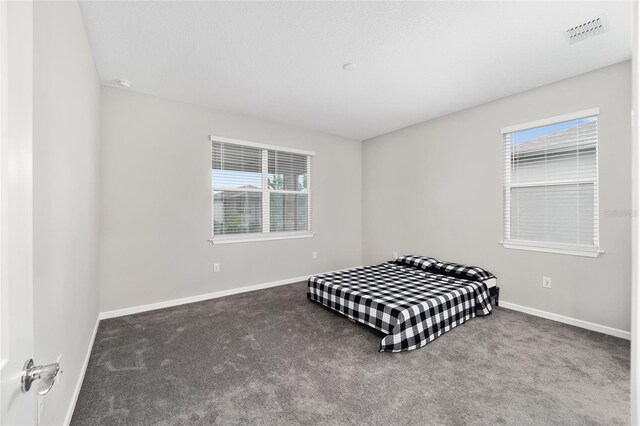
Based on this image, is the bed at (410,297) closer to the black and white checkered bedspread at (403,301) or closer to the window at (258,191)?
the black and white checkered bedspread at (403,301)

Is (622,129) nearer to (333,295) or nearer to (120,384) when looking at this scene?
(333,295)

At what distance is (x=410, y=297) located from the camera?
108 inches

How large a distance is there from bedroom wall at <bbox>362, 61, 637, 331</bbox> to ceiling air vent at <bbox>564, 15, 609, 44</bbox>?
0.76 m

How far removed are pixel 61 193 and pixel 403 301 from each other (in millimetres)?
2654

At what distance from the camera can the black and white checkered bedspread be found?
2.39m

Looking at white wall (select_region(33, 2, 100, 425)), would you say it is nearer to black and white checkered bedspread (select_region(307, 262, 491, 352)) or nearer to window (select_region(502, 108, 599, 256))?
black and white checkered bedspread (select_region(307, 262, 491, 352))

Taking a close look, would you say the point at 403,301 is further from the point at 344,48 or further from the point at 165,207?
the point at 165,207

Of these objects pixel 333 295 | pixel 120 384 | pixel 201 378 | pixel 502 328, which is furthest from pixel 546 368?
pixel 120 384

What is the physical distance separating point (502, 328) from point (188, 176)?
3972 millimetres

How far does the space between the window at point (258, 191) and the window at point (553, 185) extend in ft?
9.54

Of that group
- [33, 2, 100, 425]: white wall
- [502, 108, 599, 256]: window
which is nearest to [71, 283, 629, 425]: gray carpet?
[33, 2, 100, 425]: white wall

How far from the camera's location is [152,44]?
233cm

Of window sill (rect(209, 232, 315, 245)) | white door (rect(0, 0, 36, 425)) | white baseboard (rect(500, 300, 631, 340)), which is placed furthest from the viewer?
window sill (rect(209, 232, 315, 245))

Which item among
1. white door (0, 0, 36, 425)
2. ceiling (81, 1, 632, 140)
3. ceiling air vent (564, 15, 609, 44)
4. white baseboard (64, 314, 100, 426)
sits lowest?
white baseboard (64, 314, 100, 426)
